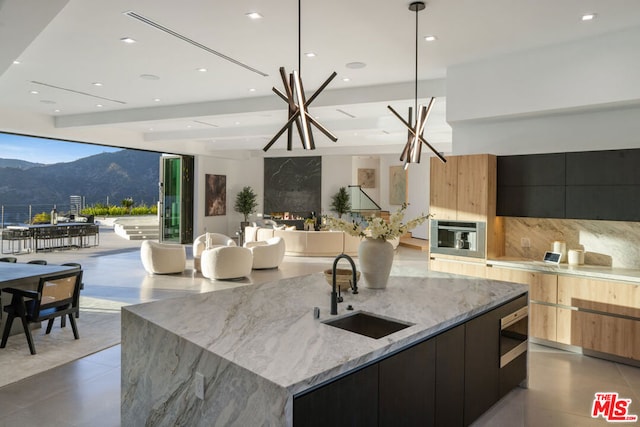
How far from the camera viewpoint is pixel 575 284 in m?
4.55

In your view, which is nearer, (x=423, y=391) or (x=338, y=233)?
(x=423, y=391)

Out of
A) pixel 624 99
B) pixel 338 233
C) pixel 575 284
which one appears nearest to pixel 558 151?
pixel 624 99

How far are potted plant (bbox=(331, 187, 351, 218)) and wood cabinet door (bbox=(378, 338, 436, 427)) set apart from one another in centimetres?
1374

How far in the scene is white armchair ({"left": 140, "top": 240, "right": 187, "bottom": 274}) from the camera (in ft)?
28.2

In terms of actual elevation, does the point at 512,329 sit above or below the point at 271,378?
below

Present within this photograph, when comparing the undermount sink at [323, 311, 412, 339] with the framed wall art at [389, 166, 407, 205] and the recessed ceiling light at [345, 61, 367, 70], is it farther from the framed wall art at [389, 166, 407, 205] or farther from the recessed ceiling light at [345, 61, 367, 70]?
the framed wall art at [389, 166, 407, 205]

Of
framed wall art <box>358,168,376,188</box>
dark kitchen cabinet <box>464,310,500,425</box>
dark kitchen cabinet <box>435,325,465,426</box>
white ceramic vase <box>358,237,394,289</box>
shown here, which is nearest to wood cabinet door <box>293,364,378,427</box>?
dark kitchen cabinet <box>435,325,465,426</box>

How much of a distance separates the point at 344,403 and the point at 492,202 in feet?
13.1

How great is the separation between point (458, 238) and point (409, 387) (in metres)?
3.41

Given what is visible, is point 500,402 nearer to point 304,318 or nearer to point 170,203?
point 304,318

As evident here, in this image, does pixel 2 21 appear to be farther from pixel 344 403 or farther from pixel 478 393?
pixel 478 393

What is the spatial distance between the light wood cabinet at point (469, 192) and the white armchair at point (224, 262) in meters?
4.08
